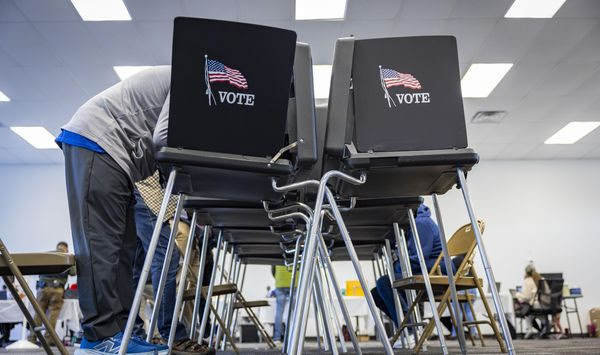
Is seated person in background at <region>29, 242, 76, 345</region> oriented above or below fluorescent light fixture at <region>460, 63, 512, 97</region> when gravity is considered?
below

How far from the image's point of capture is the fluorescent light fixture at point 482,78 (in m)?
6.29

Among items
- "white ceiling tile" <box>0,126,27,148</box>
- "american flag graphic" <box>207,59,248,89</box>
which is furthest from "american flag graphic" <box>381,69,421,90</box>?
"white ceiling tile" <box>0,126,27,148</box>

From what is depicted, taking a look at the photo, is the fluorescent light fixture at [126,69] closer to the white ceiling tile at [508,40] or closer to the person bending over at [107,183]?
the white ceiling tile at [508,40]

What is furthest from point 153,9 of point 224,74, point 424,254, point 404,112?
point 404,112

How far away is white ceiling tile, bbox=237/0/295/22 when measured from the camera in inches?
194

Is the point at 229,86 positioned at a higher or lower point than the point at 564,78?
lower

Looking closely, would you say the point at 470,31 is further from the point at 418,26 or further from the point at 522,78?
the point at 522,78

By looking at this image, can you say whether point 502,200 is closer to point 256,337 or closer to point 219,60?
point 256,337

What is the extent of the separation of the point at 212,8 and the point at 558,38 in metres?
3.65

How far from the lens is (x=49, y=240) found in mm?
9359

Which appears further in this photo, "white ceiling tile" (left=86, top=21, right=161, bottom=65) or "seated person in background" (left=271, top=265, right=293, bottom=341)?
"seated person in background" (left=271, top=265, right=293, bottom=341)

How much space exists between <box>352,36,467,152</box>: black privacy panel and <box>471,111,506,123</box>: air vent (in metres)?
6.51

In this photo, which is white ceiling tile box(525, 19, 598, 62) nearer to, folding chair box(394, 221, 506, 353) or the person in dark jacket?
the person in dark jacket

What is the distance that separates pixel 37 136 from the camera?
834cm
